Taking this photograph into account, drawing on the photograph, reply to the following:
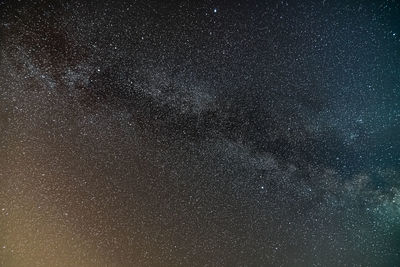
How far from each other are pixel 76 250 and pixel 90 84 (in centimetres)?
194

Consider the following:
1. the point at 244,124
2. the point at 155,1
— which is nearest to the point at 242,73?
the point at 244,124

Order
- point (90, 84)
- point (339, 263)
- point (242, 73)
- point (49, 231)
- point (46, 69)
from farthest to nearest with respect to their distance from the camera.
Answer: point (339, 263) < point (49, 231) < point (242, 73) < point (90, 84) < point (46, 69)

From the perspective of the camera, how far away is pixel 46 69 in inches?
86.4

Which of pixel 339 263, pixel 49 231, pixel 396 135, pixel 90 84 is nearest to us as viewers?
pixel 90 84

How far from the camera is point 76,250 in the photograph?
9.20 ft

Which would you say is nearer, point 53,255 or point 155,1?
point 155,1

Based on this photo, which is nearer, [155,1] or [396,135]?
[155,1]

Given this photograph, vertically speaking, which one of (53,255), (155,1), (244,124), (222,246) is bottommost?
(53,255)

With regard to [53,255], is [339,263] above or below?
above

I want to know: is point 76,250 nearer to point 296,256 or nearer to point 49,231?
point 49,231

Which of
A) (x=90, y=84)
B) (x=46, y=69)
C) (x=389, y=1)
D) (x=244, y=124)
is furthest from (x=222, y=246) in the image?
(x=389, y=1)

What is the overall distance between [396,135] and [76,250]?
4029mm

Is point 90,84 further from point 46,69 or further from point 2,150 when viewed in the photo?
point 2,150

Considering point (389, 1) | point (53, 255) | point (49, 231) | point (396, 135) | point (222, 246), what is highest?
point (389, 1)
